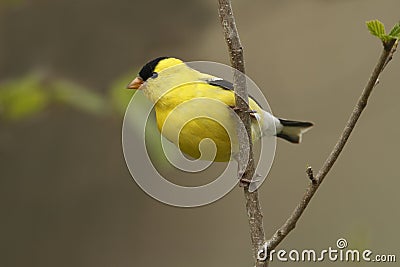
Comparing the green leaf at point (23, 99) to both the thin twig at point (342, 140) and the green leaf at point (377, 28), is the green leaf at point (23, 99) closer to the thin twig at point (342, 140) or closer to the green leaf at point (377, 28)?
the thin twig at point (342, 140)

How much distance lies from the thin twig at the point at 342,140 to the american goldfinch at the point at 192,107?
0.16 meters

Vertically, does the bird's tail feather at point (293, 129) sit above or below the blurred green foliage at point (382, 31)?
below

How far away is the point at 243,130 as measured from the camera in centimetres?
71

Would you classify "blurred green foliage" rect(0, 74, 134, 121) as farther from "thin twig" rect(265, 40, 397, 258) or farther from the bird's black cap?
"thin twig" rect(265, 40, 397, 258)

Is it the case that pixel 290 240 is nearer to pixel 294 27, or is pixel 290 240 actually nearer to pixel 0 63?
pixel 294 27

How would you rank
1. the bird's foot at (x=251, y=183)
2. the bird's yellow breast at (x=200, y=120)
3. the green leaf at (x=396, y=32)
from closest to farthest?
the green leaf at (x=396, y=32) < the bird's foot at (x=251, y=183) < the bird's yellow breast at (x=200, y=120)

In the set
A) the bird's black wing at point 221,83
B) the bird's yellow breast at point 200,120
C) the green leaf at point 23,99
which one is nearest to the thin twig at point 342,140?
the bird's yellow breast at point 200,120

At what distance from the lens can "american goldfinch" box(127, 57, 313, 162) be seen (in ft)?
2.72

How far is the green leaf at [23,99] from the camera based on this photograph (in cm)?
121

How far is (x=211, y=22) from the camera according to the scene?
73.5 inches

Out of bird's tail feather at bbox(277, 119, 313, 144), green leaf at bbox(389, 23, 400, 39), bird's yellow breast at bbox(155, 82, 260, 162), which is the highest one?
green leaf at bbox(389, 23, 400, 39)

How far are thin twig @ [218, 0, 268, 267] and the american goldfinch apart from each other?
0.09 metres

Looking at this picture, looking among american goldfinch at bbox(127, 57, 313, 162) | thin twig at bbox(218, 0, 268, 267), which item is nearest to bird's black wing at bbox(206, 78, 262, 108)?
american goldfinch at bbox(127, 57, 313, 162)

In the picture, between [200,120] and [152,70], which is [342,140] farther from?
[152,70]
